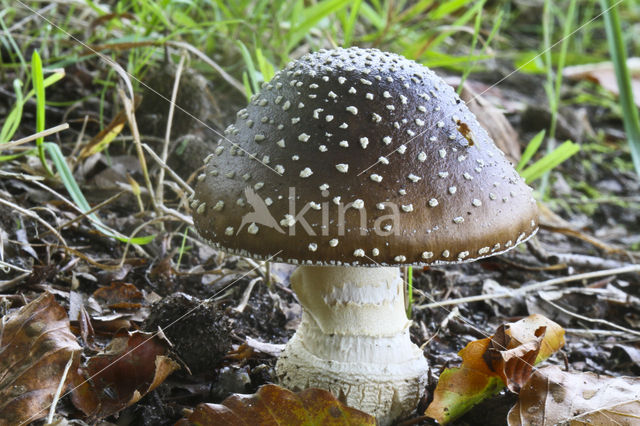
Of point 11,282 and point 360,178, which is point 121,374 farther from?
point 360,178

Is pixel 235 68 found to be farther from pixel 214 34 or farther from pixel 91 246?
pixel 91 246

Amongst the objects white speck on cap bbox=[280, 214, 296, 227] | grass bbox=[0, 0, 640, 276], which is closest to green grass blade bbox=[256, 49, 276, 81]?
grass bbox=[0, 0, 640, 276]

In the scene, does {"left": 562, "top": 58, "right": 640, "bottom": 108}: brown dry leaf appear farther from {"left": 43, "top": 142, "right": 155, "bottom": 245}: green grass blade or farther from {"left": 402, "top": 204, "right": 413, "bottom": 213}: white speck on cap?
{"left": 43, "top": 142, "right": 155, "bottom": 245}: green grass blade

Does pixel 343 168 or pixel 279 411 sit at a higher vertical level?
pixel 343 168

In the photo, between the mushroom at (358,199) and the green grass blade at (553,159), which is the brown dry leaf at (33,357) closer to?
the mushroom at (358,199)

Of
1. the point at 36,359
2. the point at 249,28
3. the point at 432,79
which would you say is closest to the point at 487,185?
the point at 432,79

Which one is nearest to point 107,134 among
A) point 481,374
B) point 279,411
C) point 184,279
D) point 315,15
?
point 184,279
